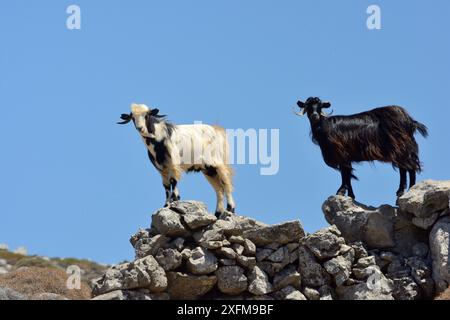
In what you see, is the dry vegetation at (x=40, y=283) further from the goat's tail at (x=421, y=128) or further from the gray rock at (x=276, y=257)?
the goat's tail at (x=421, y=128)

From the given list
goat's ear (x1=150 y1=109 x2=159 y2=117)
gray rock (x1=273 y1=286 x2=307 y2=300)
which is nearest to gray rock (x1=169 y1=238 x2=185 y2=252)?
gray rock (x1=273 y1=286 x2=307 y2=300)

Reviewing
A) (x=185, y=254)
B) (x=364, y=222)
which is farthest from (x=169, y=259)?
(x=364, y=222)

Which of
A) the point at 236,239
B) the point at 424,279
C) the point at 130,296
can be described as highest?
the point at 236,239

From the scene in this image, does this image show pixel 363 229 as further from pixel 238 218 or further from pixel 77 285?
pixel 77 285

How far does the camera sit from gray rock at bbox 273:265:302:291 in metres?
23.0

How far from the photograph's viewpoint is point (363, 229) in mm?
24562

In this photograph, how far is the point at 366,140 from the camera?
25625 mm

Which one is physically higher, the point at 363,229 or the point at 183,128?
the point at 183,128

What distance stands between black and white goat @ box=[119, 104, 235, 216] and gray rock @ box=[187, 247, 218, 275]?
1.84m

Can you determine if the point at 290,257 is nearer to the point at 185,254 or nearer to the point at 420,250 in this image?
the point at 185,254

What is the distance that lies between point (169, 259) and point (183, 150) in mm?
3044
